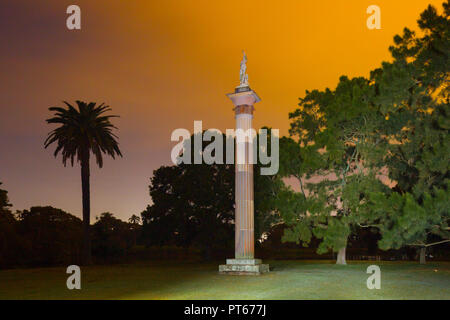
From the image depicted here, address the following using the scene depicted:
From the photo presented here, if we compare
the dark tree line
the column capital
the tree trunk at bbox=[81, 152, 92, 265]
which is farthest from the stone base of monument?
the dark tree line

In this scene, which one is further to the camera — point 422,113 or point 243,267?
point 422,113

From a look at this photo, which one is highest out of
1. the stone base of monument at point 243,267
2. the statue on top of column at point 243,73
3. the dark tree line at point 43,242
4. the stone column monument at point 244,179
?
the statue on top of column at point 243,73

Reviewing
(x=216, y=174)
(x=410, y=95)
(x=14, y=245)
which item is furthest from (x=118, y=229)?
(x=410, y=95)

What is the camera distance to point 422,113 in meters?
27.1

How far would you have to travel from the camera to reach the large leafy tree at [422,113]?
72.9ft

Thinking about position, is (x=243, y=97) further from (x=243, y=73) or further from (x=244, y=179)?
(x=244, y=179)

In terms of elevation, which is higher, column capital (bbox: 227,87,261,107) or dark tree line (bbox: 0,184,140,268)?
column capital (bbox: 227,87,261,107)

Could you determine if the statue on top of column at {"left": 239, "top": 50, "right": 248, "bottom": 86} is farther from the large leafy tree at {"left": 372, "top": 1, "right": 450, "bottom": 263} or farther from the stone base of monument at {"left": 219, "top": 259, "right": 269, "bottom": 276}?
the stone base of monument at {"left": 219, "top": 259, "right": 269, "bottom": 276}

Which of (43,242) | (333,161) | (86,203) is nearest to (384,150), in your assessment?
(333,161)

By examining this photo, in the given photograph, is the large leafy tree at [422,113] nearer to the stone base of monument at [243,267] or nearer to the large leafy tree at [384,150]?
the large leafy tree at [384,150]

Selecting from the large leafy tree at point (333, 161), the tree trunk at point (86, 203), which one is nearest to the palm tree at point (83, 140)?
the tree trunk at point (86, 203)

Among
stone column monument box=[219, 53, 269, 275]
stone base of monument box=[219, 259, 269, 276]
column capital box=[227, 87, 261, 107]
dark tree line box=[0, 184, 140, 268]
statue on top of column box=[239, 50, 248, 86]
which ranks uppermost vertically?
statue on top of column box=[239, 50, 248, 86]

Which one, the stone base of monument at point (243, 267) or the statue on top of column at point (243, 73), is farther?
the statue on top of column at point (243, 73)

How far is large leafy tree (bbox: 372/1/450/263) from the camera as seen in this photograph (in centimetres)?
2222
